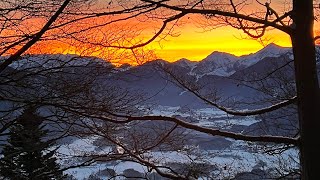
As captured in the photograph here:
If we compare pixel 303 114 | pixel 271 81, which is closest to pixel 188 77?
pixel 303 114

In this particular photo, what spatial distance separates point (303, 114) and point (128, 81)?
2.55 meters

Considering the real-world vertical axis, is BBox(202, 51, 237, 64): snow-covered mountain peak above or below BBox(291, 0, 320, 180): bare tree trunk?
above

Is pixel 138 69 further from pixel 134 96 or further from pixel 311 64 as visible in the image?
pixel 311 64

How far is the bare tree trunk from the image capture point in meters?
3.26

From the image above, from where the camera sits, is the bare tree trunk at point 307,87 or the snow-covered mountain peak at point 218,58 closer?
the bare tree trunk at point 307,87

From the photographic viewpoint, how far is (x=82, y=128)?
5.09 metres

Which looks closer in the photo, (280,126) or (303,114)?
(303,114)

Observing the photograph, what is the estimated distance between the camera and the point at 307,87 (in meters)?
3.30

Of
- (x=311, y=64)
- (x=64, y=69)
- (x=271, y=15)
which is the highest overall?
(x=271, y=15)

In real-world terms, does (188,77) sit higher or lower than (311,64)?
higher

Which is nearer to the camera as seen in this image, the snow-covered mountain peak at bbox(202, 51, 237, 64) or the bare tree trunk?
the bare tree trunk

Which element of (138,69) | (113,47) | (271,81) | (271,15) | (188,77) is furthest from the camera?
(271,81)

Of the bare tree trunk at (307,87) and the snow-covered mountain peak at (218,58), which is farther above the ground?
the snow-covered mountain peak at (218,58)

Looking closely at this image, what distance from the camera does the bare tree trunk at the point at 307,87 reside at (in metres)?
3.26
